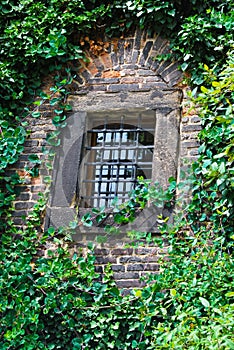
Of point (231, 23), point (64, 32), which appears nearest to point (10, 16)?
point (64, 32)

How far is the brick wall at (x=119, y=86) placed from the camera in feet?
22.3

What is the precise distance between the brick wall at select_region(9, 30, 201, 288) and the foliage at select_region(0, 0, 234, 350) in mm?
101

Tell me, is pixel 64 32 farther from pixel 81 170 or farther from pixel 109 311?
pixel 109 311

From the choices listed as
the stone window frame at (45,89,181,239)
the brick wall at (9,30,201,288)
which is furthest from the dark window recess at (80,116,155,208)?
the brick wall at (9,30,201,288)

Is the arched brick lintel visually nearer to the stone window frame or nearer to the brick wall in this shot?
the brick wall

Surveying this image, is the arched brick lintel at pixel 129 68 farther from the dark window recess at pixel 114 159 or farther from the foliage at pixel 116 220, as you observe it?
the dark window recess at pixel 114 159

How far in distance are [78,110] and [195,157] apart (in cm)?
127

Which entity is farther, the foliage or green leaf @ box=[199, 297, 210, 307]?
the foliage

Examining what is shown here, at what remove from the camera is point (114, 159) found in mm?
7125

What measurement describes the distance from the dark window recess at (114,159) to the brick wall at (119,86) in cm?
25

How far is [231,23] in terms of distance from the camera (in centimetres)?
668

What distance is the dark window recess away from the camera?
6.89 metres

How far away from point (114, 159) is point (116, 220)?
84cm

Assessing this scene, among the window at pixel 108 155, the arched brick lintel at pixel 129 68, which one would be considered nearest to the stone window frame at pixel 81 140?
the window at pixel 108 155
